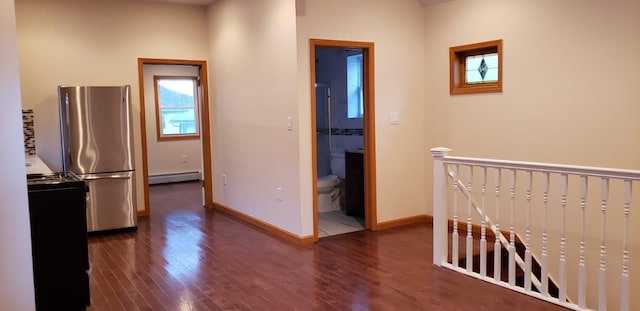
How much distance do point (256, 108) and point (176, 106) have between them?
460 centimetres

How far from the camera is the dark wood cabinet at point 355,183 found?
5.73 metres

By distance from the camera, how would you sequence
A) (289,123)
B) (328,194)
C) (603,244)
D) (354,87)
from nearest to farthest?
(603,244)
(289,123)
(328,194)
(354,87)

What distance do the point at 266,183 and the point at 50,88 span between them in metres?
2.67

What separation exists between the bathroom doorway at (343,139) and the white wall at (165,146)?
3381mm

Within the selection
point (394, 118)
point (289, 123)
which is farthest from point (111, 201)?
point (394, 118)

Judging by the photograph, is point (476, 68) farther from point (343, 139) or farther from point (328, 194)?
point (328, 194)

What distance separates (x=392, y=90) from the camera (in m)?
5.29

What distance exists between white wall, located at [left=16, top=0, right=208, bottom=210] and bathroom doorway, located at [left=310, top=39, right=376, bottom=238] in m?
1.95

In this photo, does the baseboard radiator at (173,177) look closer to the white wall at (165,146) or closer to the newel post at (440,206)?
the white wall at (165,146)

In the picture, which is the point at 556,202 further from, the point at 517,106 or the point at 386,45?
the point at 386,45

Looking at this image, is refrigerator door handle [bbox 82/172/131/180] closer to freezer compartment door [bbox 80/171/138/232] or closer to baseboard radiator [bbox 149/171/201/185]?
freezer compartment door [bbox 80/171/138/232]

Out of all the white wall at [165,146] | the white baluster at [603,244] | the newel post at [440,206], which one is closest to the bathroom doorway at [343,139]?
the newel post at [440,206]

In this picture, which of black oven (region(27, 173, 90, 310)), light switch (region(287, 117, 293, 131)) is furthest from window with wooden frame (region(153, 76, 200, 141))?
black oven (region(27, 173, 90, 310))

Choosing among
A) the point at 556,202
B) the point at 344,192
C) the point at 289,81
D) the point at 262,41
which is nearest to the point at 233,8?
the point at 262,41
